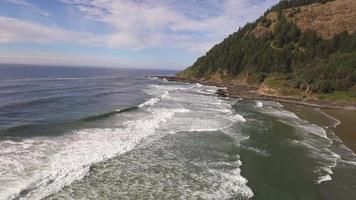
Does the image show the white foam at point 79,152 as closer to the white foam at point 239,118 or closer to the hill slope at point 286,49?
the white foam at point 239,118

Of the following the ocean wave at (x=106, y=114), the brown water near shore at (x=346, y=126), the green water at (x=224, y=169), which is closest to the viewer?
the green water at (x=224, y=169)

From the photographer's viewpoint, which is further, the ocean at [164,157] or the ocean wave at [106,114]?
the ocean wave at [106,114]

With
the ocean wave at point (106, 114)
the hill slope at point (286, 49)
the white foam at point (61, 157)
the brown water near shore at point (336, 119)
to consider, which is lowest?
the brown water near shore at point (336, 119)

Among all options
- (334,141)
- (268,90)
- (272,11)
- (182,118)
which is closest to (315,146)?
(334,141)

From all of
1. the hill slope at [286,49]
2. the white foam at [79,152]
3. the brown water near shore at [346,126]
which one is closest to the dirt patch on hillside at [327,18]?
the hill slope at [286,49]

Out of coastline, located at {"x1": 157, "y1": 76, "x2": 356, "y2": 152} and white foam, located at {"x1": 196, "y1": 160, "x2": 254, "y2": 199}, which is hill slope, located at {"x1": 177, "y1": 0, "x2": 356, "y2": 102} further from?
white foam, located at {"x1": 196, "y1": 160, "x2": 254, "y2": 199}

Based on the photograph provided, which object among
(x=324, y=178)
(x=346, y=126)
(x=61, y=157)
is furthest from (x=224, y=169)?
(x=346, y=126)

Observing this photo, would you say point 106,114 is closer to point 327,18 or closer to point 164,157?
point 164,157

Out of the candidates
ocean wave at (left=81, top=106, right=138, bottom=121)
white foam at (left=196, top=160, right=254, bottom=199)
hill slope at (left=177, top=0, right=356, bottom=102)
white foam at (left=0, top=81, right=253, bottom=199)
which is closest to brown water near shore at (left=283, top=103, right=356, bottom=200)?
white foam at (left=196, top=160, right=254, bottom=199)

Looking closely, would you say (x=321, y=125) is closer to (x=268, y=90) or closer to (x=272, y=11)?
(x=268, y=90)
